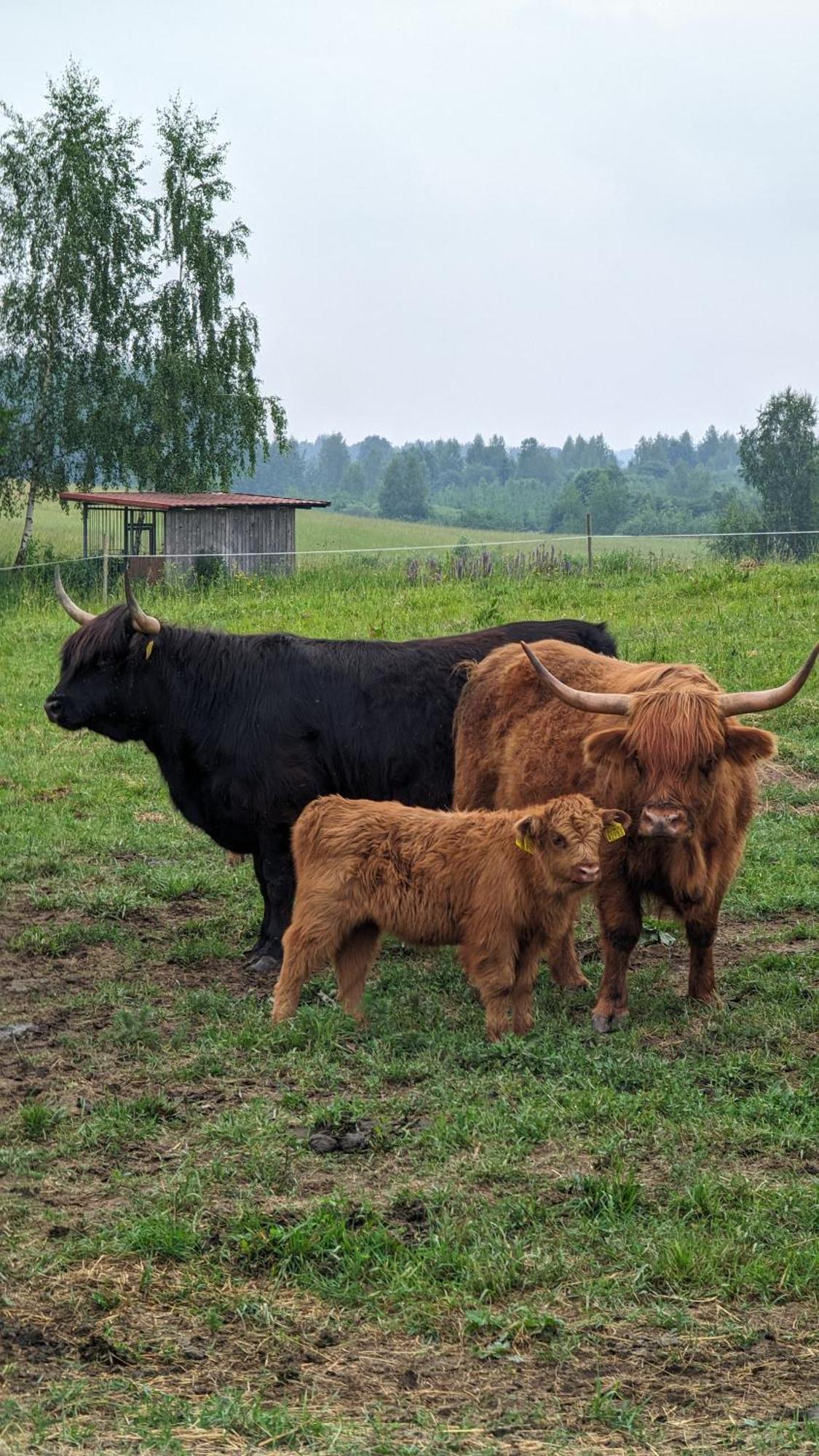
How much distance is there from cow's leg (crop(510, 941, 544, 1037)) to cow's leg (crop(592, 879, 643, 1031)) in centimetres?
31

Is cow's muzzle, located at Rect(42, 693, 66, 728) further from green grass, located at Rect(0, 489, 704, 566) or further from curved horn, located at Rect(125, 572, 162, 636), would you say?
green grass, located at Rect(0, 489, 704, 566)

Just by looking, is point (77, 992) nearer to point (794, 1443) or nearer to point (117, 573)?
point (794, 1443)

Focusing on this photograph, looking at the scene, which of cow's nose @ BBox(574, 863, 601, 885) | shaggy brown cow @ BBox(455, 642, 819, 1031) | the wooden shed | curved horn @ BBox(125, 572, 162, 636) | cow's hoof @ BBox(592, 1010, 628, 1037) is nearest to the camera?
cow's nose @ BBox(574, 863, 601, 885)

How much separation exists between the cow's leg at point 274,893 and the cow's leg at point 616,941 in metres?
1.75

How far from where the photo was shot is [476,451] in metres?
165

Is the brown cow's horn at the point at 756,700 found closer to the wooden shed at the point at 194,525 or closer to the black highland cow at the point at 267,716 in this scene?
the black highland cow at the point at 267,716

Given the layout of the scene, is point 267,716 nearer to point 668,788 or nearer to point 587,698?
point 587,698

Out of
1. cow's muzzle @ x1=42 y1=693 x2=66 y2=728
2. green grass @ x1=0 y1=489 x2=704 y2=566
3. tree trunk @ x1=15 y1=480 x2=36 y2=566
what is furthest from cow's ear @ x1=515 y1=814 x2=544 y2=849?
tree trunk @ x1=15 y1=480 x2=36 y2=566

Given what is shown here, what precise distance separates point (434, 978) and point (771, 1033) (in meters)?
1.63

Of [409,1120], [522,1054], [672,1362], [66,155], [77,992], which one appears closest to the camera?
[672,1362]

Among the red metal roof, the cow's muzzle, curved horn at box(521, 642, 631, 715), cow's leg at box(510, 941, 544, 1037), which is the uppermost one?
the red metal roof

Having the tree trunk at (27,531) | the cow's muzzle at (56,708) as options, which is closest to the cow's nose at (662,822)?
the cow's muzzle at (56,708)

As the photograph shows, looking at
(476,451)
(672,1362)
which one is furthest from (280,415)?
(476,451)

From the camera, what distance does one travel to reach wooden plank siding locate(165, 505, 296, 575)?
3266cm
